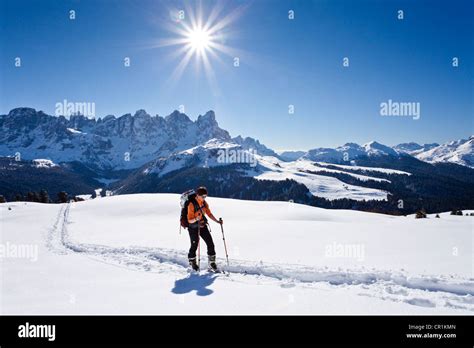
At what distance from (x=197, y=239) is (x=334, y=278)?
17.3 feet

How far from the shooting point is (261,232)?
2098 centimetres

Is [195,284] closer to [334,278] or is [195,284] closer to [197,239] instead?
[197,239]

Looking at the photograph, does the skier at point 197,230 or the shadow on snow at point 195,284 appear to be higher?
the skier at point 197,230

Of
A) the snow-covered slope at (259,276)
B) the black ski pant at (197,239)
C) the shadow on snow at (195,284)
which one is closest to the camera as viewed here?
the snow-covered slope at (259,276)

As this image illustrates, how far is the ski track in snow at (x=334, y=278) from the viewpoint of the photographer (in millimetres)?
8539

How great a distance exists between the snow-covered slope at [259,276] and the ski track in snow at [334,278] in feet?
0.10

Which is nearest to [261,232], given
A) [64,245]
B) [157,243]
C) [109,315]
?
[157,243]

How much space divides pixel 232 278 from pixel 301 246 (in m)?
6.11
